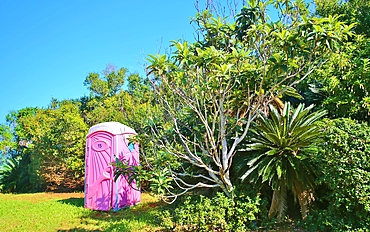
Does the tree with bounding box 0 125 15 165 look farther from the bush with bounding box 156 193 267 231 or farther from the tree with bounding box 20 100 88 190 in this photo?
the bush with bounding box 156 193 267 231

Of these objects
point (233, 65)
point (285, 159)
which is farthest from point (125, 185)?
point (233, 65)

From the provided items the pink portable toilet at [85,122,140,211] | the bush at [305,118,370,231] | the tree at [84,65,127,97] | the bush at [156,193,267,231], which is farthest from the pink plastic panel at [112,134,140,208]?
the tree at [84,65,127,97]

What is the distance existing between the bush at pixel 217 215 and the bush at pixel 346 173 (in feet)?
3.91

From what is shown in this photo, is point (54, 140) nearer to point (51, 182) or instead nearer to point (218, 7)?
point (51, 182)

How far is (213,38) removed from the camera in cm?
577

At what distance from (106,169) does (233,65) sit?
497 cm

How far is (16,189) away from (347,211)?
15.1 m

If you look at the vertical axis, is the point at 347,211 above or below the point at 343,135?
below

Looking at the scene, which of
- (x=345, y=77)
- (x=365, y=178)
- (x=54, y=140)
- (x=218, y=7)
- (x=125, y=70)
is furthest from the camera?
(x=125, y=70)

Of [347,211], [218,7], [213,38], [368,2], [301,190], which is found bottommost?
[347,211]

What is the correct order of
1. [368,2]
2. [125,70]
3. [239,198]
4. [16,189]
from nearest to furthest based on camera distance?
[239,198] → [368,2] → [16,189] → [125,70]

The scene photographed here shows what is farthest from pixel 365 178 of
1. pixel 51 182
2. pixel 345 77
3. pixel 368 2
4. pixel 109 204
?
pixel 51 182

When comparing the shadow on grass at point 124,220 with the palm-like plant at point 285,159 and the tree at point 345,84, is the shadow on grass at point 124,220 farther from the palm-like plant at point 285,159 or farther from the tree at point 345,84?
the tree at point 345,84

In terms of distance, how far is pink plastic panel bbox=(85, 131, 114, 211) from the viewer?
27.0ft
